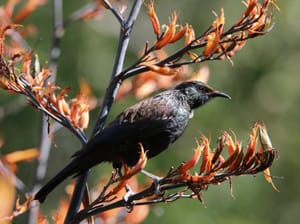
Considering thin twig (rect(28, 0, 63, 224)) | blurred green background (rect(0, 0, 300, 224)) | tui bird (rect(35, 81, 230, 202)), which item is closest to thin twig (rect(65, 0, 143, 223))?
tui bird (rect(35, 81, 230, 202))

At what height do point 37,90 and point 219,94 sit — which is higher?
point 37,90

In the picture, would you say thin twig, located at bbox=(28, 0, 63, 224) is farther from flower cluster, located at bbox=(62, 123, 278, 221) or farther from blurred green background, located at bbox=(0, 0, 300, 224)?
blurred green background, located at bbox=(0, 0, 300, 224)

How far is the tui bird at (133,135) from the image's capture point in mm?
3279

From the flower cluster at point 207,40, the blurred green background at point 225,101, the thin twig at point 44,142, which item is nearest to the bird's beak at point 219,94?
the flower cluster at point 207,40

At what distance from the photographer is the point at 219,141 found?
286 cm

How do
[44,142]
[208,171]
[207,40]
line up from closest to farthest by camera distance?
[208,171]
[207,40]
[44,142]

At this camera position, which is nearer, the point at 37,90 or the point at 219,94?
the point at 37,90

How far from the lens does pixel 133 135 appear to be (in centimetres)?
361

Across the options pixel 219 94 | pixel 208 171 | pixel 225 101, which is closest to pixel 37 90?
pixel 208 171

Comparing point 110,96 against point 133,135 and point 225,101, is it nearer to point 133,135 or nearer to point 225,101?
point 133,135

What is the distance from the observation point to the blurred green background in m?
8.97

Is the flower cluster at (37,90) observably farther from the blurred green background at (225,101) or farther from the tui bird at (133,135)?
the blurred green background at (225,101)

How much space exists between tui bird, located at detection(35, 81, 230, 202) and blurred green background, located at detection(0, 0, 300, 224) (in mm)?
4491

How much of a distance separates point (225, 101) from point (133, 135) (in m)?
6.74
